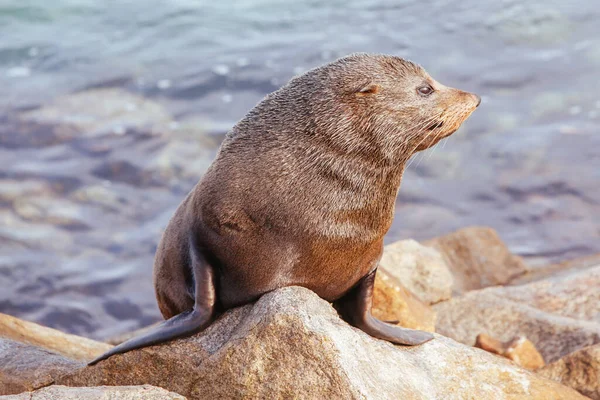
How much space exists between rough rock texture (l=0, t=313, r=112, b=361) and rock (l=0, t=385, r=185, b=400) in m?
2.16

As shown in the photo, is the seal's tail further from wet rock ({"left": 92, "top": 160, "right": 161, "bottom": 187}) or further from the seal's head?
wet rock ({"left": 92, "top": 160, "right": 161, "bottom": 187})

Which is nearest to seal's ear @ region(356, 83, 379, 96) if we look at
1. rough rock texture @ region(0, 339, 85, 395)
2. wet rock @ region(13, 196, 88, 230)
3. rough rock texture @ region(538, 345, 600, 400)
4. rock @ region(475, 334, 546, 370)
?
rough rock texture @ region(0, 339, 85, 395)

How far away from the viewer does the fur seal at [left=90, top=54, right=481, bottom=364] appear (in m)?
5.39

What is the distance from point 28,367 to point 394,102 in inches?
112

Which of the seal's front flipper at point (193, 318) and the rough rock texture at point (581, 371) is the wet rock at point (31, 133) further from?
the rough rock texture at point (581, 371)

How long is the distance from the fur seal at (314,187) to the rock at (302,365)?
0.51 feet

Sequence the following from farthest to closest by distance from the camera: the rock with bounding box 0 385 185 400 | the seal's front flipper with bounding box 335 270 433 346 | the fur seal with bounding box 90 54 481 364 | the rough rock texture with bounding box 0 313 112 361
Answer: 1. the rough rock texture with bounding box 0 313 112 361
2. the seal's front flipper with bounding box 335 270 433 346
3. the fur seal with bounding box 90 54 481 364
4. the rock with bounding box 0 385 185 400

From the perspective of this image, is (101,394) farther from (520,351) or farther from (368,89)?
(520,351)

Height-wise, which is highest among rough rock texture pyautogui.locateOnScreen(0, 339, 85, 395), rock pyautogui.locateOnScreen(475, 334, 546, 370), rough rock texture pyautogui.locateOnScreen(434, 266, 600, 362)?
rough rock texture pyautogui.locateOnScreen(0, 339, 85, 395)

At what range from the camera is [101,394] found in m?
4.20

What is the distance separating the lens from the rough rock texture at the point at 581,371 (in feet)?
20.8

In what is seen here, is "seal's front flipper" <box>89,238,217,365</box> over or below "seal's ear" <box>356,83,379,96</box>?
below

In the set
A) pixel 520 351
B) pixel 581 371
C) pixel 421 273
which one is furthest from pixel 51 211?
pixel 581 371

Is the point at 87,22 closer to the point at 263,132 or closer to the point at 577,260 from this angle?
the point at 577,260
